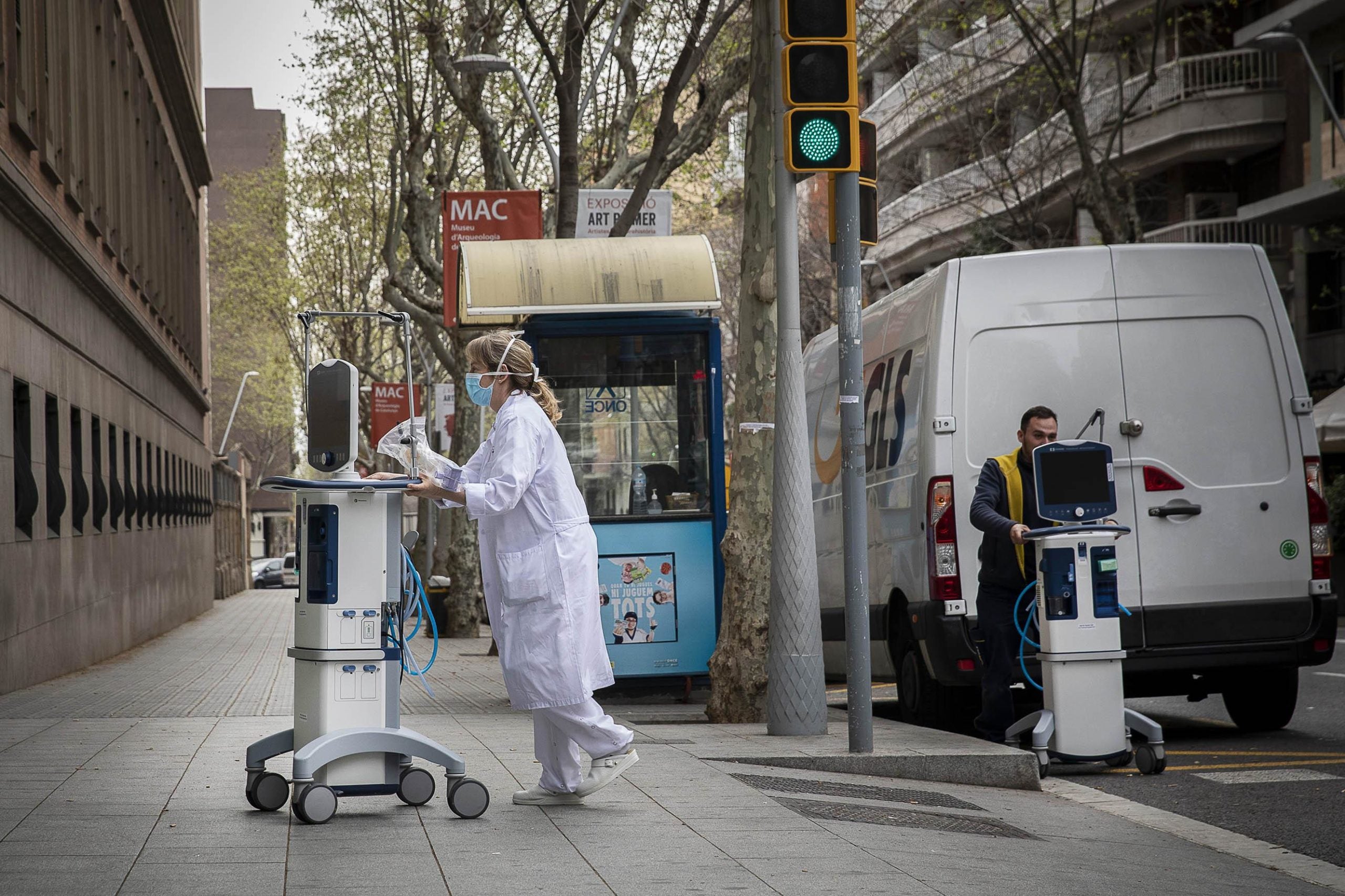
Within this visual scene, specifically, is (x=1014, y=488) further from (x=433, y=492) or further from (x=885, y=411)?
(x=433, y=492)

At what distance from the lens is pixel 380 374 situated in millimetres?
50125

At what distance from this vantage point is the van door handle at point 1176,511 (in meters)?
9.86

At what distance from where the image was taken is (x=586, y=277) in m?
12.3

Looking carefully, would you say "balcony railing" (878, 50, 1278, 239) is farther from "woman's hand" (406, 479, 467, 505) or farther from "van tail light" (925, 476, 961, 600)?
"woman's hand" (406, 479, 467, 505)

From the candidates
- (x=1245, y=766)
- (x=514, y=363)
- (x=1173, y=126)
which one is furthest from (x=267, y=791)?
(x=1173, y=126)

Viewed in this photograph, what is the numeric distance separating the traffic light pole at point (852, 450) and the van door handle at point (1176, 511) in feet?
7.12

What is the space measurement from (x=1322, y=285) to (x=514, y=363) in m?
29.2

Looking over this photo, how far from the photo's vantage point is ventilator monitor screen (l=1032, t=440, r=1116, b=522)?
852 centimetres

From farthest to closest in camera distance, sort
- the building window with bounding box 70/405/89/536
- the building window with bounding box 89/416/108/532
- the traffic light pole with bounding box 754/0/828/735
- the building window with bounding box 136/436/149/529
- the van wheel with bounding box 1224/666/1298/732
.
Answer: the building window with bounding box 136/436/149/529, the building window with bounding box 89/416/108/532, the building window with bounding box 70/405/89/536, the van wheel with bounding box 1224/666/1298/732, the traffic light pole with bounding box 754/0/828/735

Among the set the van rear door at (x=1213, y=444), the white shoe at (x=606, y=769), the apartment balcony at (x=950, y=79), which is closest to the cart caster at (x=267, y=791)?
the white shoe at (x=606, y=769)

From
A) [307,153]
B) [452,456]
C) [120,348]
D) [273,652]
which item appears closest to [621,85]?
[452,456]

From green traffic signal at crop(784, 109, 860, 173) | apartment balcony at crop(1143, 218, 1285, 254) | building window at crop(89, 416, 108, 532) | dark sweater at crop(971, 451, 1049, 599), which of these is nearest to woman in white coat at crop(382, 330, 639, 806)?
green traffic signal at crop(784, 109, 860, 173)

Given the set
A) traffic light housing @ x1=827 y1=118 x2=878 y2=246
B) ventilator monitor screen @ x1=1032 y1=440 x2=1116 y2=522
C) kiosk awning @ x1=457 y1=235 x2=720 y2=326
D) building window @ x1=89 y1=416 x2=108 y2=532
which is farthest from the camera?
building window @ x1=89 y1=416 x2=108 y2=532

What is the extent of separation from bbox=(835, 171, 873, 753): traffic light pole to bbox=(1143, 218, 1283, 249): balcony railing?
2772 cm
